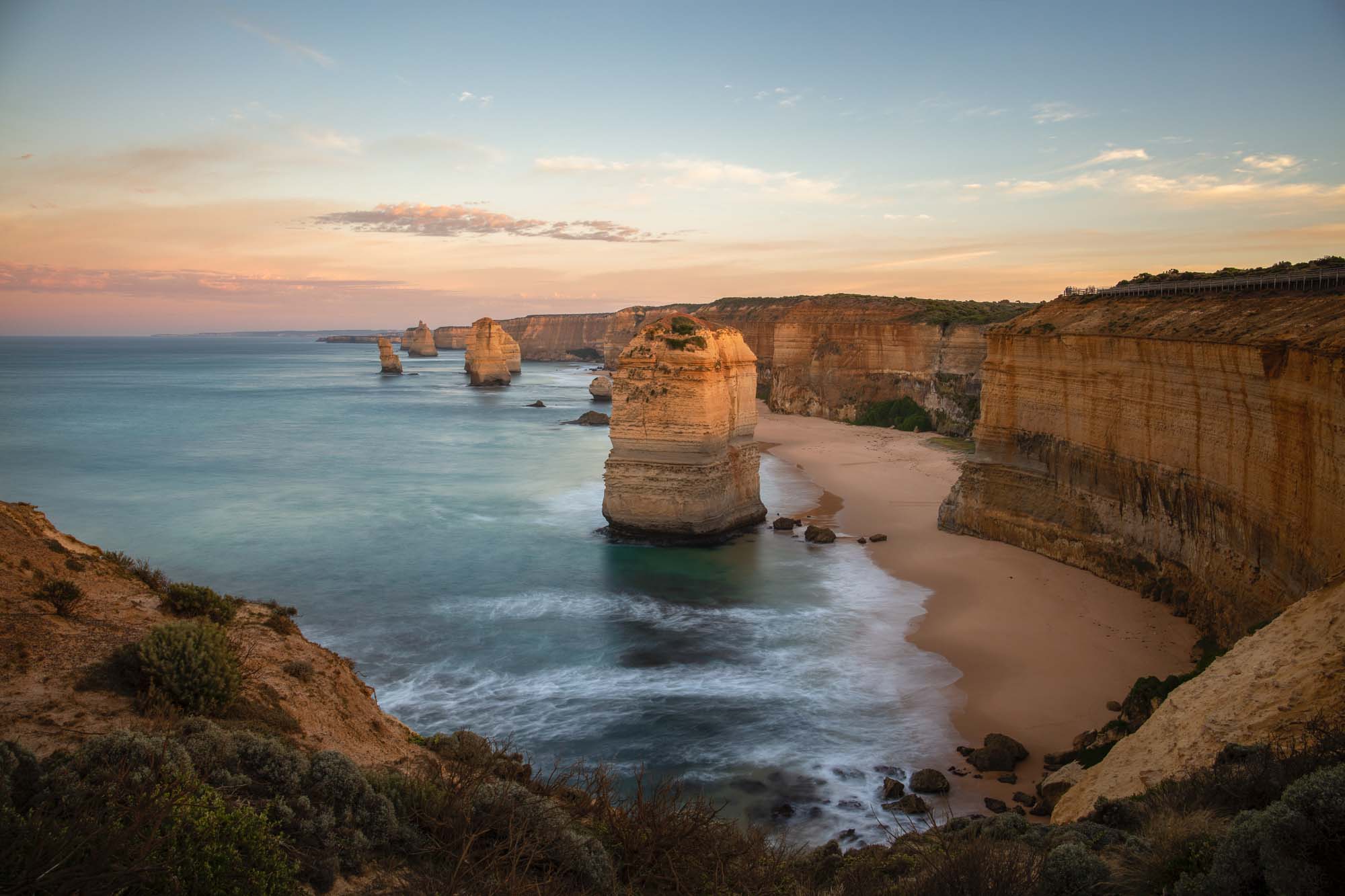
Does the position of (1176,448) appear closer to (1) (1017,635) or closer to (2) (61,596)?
(1) (1017,635)

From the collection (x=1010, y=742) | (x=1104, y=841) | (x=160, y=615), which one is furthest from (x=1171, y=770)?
(x=160, y=615)

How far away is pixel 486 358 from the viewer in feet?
307

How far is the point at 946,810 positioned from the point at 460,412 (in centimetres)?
6037

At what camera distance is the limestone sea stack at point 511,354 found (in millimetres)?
102356

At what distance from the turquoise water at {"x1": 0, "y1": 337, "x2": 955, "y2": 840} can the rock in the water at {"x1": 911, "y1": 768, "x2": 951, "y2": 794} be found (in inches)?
25.8

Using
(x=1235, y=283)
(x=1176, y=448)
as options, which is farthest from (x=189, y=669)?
(x=1235, y=283)

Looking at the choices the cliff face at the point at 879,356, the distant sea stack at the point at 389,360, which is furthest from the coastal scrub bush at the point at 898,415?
the distant sea stack at the point at 389,360

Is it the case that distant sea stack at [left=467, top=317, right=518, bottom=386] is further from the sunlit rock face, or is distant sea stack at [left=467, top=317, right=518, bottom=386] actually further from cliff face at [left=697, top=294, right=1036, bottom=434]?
the sunlit rock face

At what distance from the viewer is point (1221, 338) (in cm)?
1405

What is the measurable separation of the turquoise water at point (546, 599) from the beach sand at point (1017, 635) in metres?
0.66

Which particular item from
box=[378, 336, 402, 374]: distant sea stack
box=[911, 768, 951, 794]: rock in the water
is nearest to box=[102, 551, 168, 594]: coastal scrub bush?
box=[911, 768, 951, 794]: rock in the water

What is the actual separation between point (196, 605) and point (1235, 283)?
776 inches

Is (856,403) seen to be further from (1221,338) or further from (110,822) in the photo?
(110,822)

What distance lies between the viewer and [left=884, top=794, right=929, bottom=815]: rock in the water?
35.0 ft
